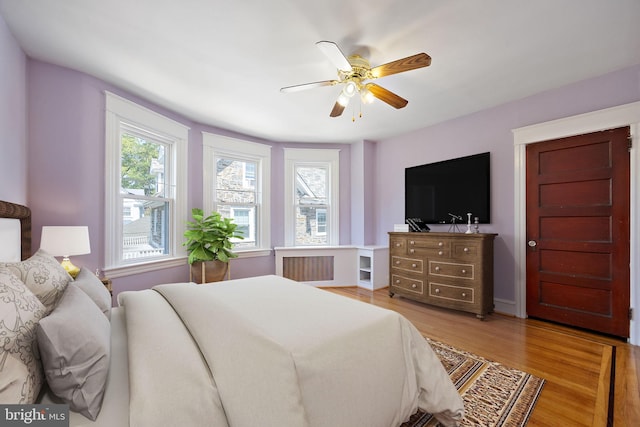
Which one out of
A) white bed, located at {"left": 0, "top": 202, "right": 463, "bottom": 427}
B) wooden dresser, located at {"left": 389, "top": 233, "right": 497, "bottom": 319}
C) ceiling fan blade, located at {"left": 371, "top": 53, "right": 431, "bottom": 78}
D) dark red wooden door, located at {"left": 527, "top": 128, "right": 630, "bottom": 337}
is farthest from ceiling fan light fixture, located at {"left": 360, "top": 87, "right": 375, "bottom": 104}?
dark red wooden door, located at {"left": 527, "top": 128, "right": 630, "bottom": 337}

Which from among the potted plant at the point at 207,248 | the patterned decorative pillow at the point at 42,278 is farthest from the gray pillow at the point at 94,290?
Result: the potted plant at the point at 207,248

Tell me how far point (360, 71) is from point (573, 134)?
233 centimetres

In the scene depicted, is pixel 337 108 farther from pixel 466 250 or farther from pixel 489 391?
pixel 489 391

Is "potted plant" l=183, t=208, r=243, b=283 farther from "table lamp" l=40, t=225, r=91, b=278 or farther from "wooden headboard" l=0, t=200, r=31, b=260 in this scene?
"wooden headboard" l=0, t=200, r=31, b=260

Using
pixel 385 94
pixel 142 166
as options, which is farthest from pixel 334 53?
pixel 142 166

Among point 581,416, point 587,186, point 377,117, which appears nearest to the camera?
point 581,416

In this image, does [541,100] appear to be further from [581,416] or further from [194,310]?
[194,310]

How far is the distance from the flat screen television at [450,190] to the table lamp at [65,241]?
3.89 m

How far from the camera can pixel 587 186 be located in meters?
2.72

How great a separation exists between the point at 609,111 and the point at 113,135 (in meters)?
4.87

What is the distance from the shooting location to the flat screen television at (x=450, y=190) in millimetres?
3432

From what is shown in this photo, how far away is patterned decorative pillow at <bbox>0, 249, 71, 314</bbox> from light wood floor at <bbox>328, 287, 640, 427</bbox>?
8.31 ft

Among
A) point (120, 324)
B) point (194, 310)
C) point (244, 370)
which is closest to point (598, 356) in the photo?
point (244, 370)

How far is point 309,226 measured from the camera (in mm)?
A: 4895
